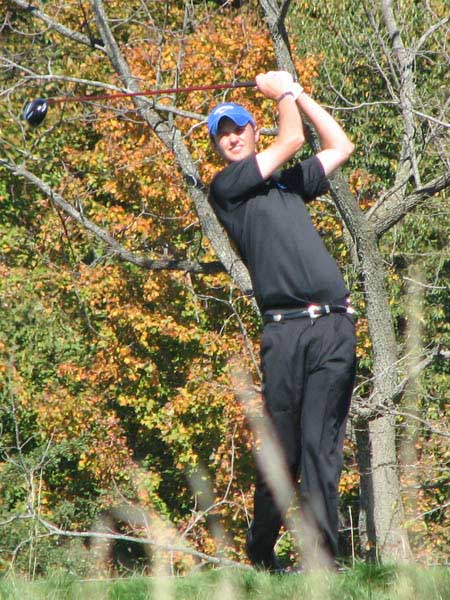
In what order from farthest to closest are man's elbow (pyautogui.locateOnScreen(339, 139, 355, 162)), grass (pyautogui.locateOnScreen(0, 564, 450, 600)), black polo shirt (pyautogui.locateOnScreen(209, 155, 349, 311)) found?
man's elbow (pyautogui.locateOnScreen(339, 139, 355, 162)) < black polo shirt (pyautogui.locateOnScreen(209, 155, 349, 311)) < grass (pyautogui.locateOnScreen(0, 564, 450, 600))

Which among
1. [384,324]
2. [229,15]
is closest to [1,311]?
[229,15]

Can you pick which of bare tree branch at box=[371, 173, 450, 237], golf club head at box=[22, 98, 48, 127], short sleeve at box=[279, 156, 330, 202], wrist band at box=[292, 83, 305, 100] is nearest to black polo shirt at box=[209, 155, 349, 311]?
short sleeve at box=[279, 156, 330, 202]

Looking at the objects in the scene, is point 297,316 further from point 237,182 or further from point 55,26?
point 55,26

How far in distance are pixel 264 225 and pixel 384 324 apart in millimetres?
9590

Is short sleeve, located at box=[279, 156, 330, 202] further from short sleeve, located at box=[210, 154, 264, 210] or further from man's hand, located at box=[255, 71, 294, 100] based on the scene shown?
man's hand, located at box=[255, 71, 294, 100]

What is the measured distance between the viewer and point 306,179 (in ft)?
13.9

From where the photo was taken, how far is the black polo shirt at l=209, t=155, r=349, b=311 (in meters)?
4.09

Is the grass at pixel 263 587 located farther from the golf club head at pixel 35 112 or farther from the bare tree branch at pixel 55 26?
the bare tree branch at pixel 55 26

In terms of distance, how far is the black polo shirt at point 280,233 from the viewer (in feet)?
13.4

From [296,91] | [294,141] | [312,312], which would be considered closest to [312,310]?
[312,312]

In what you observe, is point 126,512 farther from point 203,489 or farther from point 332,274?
point 332,274

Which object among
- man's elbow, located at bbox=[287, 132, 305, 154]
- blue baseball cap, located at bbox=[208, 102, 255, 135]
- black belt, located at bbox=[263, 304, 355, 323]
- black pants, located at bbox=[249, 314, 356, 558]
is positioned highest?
blue baseball cap, located at bbox=[208, 102, 255, 135]

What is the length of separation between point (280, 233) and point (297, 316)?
32 centimetres

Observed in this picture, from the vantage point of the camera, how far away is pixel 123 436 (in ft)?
64.2
